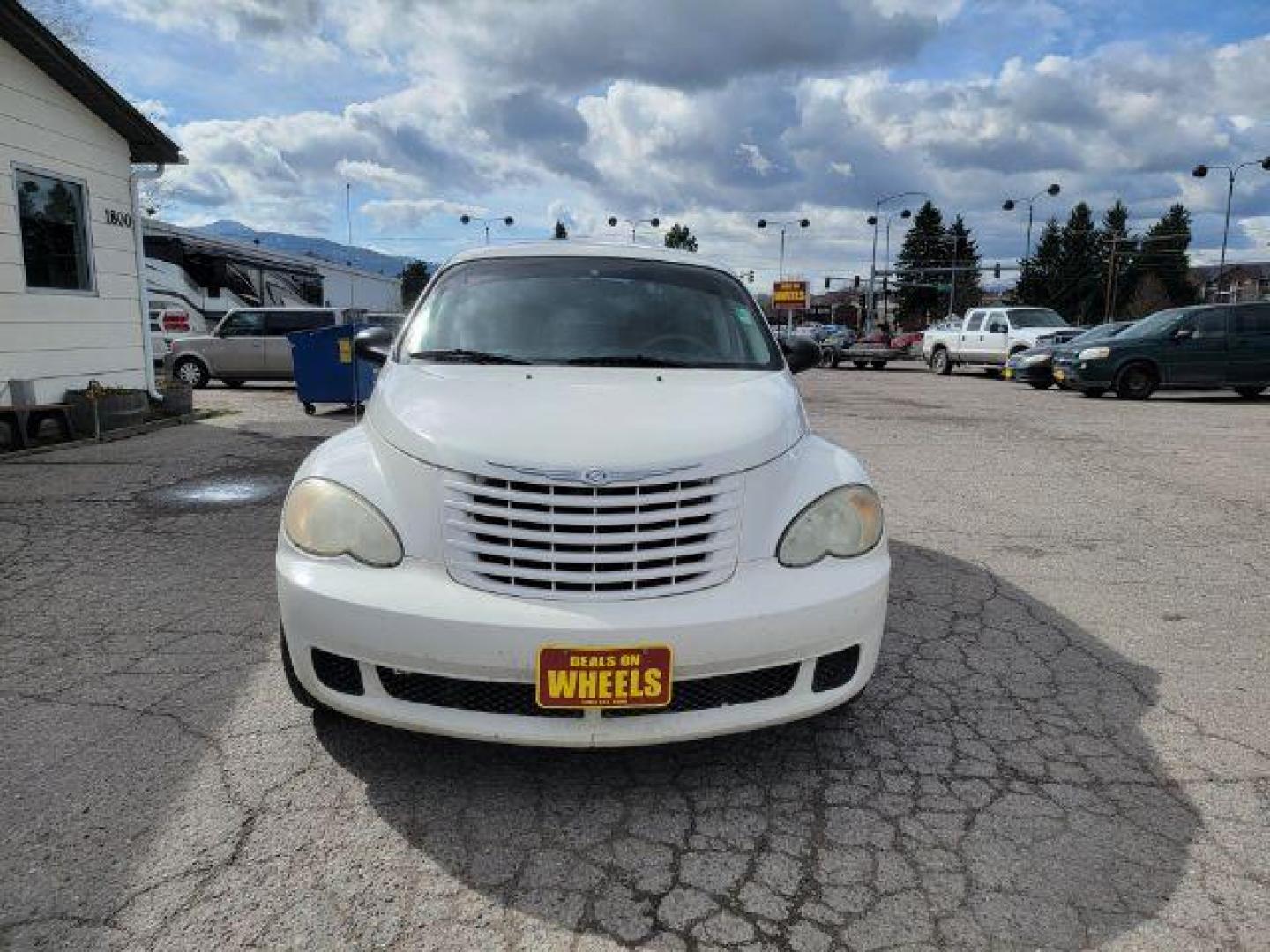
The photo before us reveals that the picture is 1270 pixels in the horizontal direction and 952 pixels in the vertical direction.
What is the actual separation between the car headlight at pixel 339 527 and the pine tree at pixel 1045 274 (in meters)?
90.9

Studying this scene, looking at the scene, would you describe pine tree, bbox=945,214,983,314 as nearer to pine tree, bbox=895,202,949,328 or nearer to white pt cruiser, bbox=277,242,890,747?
pine tree, bbox=895,202,949,328

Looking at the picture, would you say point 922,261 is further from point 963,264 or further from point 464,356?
point 464,356

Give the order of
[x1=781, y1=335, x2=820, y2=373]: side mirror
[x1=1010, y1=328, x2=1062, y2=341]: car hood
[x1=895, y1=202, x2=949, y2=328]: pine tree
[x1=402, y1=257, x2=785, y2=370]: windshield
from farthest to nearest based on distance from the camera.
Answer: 1. [x1=895, y1=202, x2=949, y2=328]: pine tree
2. [x1=1010, y1=328, x2=1062, y2=341]: car hood
3. [x1=781, y1=335, x2=820, y2=373]: side mirror
4. [x1=402, y1=257, x2=785, y2=370]: windshield

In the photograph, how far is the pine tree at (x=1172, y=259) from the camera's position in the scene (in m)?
83.9

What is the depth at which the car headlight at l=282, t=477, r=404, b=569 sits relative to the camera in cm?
273

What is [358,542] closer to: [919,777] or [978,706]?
[919,777]

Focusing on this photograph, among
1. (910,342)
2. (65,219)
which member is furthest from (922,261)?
(65,219)

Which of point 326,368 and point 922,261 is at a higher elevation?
point 922,261

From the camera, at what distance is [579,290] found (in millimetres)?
4125

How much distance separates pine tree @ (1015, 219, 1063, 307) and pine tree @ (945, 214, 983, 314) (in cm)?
427

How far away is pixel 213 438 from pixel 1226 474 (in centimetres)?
1127

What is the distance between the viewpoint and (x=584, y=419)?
289 cm

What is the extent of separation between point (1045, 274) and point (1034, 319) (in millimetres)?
67681

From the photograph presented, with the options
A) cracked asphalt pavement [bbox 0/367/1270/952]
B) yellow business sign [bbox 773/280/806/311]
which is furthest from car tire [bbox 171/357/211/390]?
yellow business sign [bbox 773/280/806/311]
